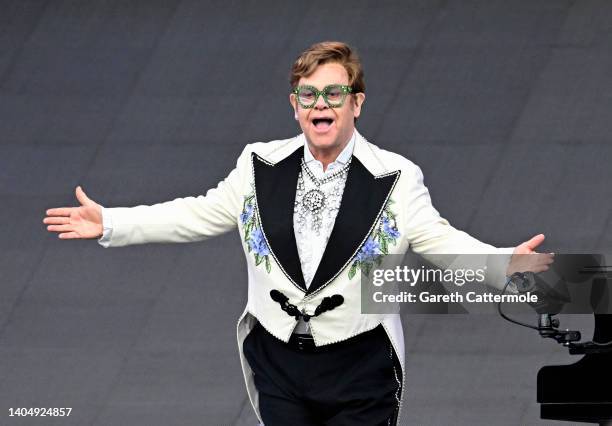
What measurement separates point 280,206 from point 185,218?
0.28m

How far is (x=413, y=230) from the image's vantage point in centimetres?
537

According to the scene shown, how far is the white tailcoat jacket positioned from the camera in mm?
5316

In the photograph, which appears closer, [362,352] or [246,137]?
[362,352]

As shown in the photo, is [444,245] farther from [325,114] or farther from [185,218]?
[185,218]

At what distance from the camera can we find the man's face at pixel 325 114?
17.4 feet

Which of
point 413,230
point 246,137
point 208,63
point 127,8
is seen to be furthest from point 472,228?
point 413,230

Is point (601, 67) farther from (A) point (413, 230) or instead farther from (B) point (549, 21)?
(A) point (413, 230)

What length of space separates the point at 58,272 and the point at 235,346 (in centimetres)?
111

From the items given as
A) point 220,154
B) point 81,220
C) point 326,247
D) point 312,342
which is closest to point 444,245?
point 326,247

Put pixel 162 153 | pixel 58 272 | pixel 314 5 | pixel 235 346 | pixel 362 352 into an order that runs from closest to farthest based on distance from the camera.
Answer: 1. pixel 362 352
2. pixel 235 346
3. pixel 58 272
4. pixel 162 153
5. pixel 314 5

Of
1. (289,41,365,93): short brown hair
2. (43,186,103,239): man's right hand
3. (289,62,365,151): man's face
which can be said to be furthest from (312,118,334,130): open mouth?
(43,186,103,239): man's right hand

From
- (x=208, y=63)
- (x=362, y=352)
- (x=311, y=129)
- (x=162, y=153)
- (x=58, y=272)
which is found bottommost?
(x=362, y=352)

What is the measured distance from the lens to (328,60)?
5352 millimetres

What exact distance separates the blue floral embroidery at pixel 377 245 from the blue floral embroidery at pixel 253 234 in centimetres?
24
